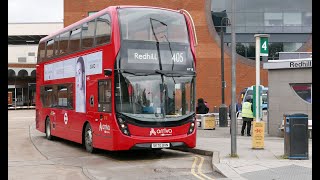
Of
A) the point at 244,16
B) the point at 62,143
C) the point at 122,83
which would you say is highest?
the point at 244,16

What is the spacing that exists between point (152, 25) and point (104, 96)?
7.81 ft

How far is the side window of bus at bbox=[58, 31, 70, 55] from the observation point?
51.4 ft

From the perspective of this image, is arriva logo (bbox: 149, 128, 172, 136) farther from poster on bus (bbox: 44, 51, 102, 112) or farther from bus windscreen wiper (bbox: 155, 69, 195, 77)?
poster on bus (bbox: 44, 51, 102, 112)

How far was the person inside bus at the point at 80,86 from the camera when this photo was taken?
45.5 feet

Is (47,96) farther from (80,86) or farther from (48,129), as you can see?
(80,86)

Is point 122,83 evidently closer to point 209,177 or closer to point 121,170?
point 121,170

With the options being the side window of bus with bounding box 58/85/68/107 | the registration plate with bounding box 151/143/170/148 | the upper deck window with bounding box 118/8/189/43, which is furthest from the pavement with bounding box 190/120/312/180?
the side window of bus with bounding box 58/85/68/107

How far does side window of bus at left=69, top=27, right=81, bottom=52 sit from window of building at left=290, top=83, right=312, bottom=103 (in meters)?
8.38

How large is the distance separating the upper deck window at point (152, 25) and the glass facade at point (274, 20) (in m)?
26.6

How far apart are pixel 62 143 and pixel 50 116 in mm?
1305
